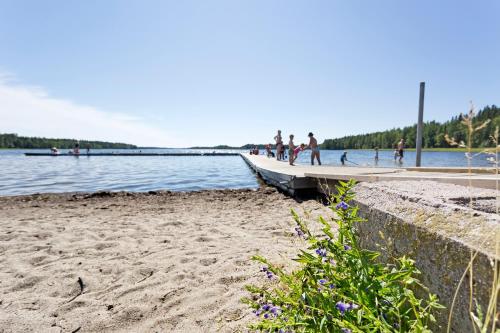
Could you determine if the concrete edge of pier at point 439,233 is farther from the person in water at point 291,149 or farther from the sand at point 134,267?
the person in water at point 291,149

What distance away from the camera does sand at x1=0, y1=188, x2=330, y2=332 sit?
253 centimetres

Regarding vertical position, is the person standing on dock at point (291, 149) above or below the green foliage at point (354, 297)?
above

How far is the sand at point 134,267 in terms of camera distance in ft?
8.30

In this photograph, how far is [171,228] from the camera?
579 centimetres

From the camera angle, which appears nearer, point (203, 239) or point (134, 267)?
point (134, 267)

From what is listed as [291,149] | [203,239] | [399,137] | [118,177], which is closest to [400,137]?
[399,137]

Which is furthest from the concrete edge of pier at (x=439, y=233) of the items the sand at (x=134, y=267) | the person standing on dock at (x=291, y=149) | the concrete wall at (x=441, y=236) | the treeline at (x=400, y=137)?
the treeline at (x=400, y=137)

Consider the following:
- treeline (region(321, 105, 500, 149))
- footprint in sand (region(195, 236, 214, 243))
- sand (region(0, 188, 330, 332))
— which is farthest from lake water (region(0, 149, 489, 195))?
treeline (region(321, 105, 500, 149))

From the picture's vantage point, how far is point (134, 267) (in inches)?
143

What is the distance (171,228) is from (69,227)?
2226 mm

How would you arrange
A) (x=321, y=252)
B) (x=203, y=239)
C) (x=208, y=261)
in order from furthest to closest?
(x=203, y=239) → (x=208, y=261) → (x=321, y=252)

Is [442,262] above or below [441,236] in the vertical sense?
below

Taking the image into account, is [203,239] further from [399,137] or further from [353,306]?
[399,137]

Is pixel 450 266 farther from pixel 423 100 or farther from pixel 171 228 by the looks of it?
pixel 423 100
